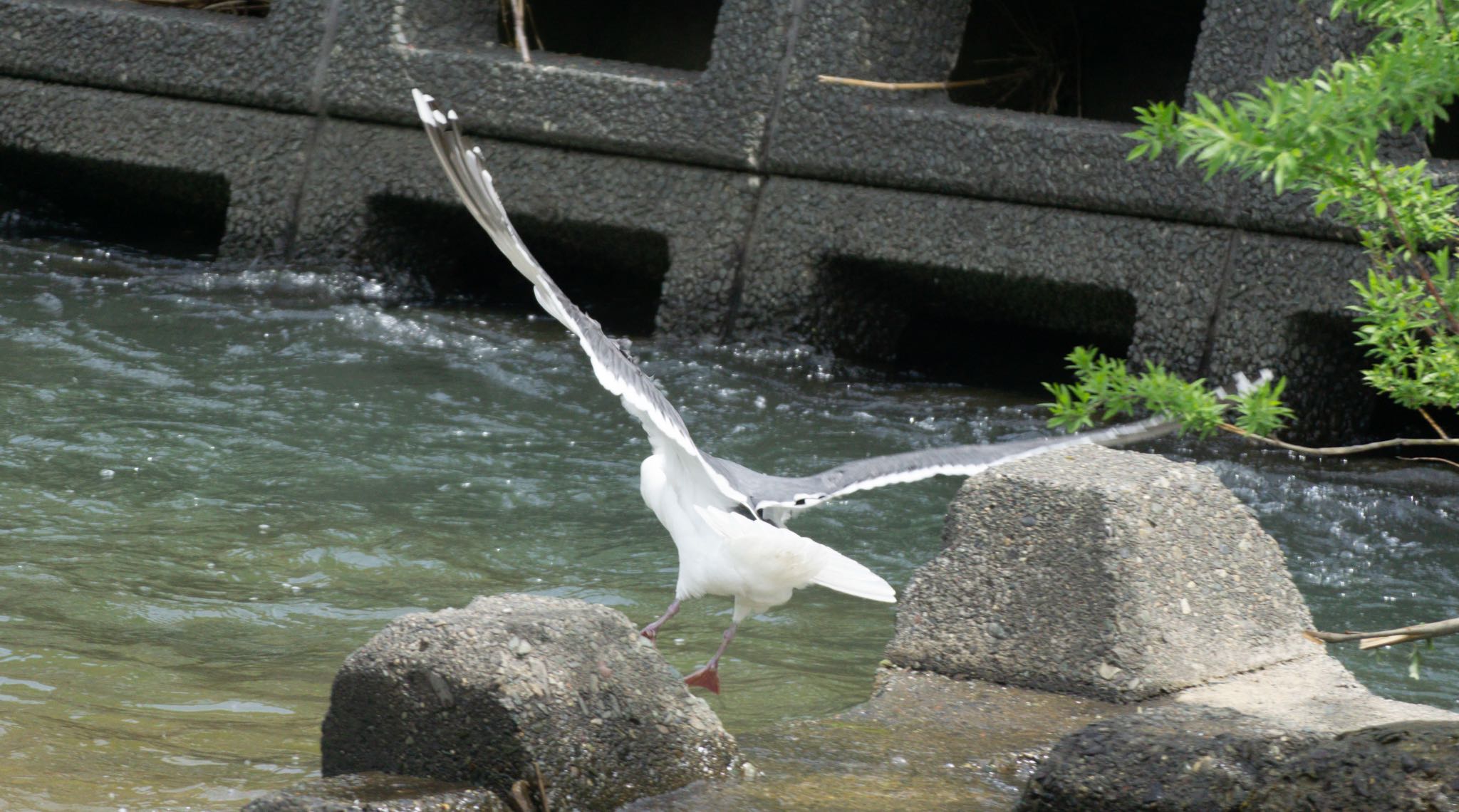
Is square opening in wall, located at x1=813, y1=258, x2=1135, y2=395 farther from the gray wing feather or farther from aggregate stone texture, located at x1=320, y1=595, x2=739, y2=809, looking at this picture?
aggregate stone texture, located at x1=320, y1=595, x2=739, y2=809

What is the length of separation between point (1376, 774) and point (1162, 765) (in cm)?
35

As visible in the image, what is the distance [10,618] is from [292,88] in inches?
165

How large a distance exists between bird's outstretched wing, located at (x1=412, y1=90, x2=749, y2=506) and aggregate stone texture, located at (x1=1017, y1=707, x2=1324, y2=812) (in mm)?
966

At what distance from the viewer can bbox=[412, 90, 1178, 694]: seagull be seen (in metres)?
3.23

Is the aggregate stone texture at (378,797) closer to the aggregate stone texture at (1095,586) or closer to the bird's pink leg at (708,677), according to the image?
the bird's pink leg at (708,677)

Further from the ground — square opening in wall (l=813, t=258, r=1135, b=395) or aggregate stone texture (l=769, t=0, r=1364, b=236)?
aggregate stone texture (l=769, t=0, r=1364, b=236)

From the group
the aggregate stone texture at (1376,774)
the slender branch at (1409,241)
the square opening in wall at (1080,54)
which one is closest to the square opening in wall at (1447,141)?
the square opening in wall at (1080,54)

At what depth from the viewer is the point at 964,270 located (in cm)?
670

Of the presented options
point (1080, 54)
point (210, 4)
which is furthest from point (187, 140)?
point (1080, 54)

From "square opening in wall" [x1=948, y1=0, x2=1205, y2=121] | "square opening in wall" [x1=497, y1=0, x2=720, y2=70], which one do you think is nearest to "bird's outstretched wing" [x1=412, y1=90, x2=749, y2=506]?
"square opening in wall" [x1=948, y1=0, x2=1205, y2=121]

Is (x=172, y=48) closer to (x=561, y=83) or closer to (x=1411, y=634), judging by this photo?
(x=561, y=83)

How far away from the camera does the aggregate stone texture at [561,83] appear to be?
698 centimetres

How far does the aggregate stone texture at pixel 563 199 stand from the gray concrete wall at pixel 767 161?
0.01 metres

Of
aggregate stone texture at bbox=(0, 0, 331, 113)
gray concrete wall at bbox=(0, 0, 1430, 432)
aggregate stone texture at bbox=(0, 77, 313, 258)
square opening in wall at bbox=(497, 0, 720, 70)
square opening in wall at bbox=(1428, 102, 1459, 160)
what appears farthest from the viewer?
square opening in wall at bbox=(497, 0, 720, 70)
